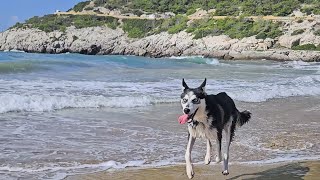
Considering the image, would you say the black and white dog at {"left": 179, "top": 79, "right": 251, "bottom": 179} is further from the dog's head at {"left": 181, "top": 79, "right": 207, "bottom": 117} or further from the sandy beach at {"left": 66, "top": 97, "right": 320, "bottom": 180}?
the sandy beach at {"left": 66, "top": 97, "right": 320, "bottom": 180}

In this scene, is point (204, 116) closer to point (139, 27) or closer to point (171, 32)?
point (171, 32)

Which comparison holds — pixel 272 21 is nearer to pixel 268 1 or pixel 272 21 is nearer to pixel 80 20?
pixel 268 1

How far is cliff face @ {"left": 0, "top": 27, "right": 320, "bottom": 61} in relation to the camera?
5612cm

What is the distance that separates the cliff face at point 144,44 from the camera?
184 ft

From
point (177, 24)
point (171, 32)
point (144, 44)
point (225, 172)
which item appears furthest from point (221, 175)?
point (177, 24)

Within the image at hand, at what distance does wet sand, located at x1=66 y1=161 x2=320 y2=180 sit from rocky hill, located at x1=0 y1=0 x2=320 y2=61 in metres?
44.9

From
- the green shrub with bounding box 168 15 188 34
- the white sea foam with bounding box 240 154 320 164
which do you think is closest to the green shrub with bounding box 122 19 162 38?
the green shrub with bounding box 168 15 188 34

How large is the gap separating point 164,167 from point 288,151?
2.44 meters

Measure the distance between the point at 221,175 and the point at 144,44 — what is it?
223ft

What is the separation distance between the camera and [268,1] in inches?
3423

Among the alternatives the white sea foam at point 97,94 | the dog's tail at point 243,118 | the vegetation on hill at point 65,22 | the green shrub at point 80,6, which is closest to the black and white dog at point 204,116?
the dog's tail at point 243,118

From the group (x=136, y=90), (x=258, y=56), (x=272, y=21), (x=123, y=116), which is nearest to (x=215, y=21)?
(x=272, y=21)

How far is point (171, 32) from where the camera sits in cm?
7612

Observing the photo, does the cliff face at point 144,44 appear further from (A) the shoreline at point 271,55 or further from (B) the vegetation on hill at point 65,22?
(B) the vegetation on hill at point 65,22
